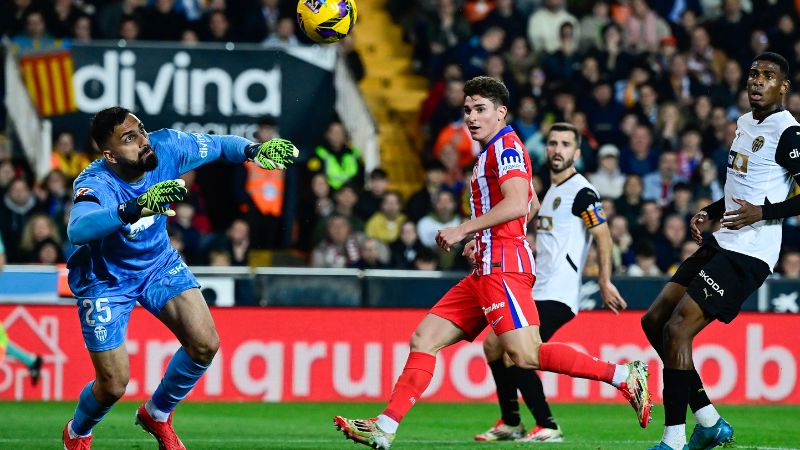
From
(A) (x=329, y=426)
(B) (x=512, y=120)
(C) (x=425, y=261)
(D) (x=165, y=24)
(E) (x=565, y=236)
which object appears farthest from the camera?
(B) (x=512, y=120)

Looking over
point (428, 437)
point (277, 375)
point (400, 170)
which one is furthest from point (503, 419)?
point (400, 170)

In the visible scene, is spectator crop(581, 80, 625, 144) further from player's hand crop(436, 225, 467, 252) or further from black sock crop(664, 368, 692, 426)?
player's hand crop(436, 225, 467, 252)

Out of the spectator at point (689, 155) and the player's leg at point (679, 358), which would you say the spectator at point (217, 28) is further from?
the player's leg at point (679, 358)

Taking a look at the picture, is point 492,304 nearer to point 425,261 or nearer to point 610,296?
point 610,296

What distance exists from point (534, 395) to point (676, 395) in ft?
6.38

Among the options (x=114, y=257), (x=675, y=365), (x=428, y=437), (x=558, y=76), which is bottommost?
(x=428, y=437)

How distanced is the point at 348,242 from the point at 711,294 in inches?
318

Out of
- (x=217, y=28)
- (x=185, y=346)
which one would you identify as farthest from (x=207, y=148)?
(x=217, y=28)

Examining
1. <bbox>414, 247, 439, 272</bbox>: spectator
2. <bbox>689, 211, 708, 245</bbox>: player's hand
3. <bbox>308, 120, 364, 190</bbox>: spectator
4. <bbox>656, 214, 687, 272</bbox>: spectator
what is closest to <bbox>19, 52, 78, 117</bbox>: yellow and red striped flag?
<bbox>308, 120, 364, 190</bbox>: spectator

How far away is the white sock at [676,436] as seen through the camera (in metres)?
8.80

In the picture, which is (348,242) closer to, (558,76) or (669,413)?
(558,76)

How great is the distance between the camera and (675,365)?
8938mm

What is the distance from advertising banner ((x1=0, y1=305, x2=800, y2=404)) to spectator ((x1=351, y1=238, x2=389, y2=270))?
153 cm

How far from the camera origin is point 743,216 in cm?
880
